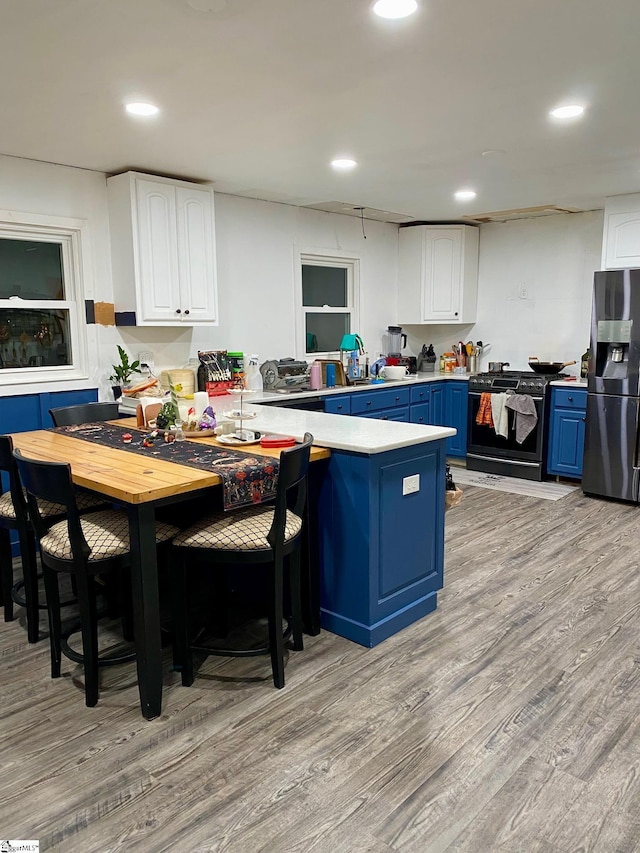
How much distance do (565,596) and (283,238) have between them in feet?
12.1

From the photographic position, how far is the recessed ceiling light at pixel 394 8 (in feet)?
6.81

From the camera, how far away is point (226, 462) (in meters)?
2.51

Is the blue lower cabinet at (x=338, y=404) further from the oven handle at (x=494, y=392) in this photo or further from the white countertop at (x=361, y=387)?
the oven handle at (x=494, y=392)

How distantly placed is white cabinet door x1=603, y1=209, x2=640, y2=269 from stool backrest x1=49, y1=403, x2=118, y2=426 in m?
3.99

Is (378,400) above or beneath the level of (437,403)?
above

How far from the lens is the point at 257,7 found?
6.91 ft

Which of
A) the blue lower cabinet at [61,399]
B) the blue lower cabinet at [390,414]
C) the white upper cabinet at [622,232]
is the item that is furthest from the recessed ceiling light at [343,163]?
the white upper cabinet at [622,232]

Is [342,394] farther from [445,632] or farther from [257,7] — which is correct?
Result: [257,7]

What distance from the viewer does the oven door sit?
18.2 ft

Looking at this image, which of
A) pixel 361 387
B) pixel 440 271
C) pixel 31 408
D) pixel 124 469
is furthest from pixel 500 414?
pixel 124 469

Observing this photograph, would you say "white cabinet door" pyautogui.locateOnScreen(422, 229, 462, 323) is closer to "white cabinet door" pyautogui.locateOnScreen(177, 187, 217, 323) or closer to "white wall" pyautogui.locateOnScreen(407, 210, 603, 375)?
"white wall" pyautogui.locateOnScreen(407, 210, 603, 375)

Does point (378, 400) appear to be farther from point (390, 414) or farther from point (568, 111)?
point (568, 111)

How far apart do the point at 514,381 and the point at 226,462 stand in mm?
3795

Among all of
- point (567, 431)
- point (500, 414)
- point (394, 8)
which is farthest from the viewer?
point (500, 414)
